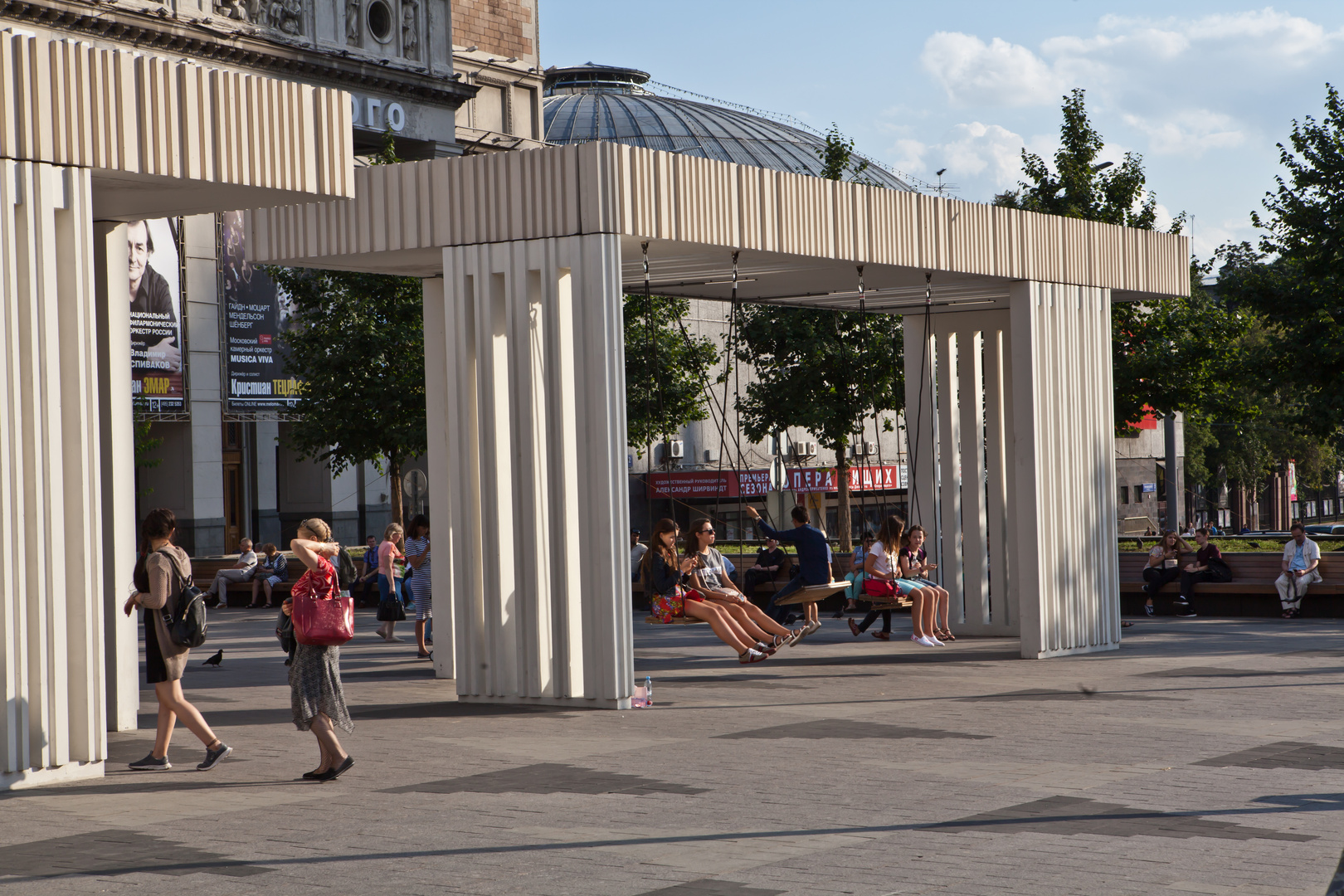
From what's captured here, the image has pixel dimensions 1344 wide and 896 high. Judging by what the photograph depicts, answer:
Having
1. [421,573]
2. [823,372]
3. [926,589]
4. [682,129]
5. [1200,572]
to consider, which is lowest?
[1200,572]

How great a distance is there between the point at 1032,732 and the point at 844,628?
922cm

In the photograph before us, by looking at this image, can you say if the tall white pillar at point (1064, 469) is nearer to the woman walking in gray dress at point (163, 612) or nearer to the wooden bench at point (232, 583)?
the woman walking in gray dress at point (163, 612)

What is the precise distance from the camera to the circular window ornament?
45.0m

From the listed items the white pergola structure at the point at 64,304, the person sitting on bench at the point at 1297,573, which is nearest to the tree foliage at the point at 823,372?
the person sitting on bench at the point at 1297,573

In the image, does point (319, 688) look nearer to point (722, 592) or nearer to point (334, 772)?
point (334, 772)

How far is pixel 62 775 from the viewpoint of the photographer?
8750mm

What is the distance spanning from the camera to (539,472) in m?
11.9

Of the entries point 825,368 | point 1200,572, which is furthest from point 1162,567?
point 825,368

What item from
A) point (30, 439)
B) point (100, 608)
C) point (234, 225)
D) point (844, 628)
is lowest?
point (844, 628)

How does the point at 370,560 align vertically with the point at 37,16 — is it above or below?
below

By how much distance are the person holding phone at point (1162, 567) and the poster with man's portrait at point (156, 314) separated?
26428 millimetres

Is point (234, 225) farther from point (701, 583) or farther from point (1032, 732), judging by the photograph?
point (1032, 732)

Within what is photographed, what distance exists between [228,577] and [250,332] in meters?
16.1

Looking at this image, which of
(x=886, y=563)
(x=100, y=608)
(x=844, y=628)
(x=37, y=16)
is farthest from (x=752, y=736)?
(x=37, y=16)
